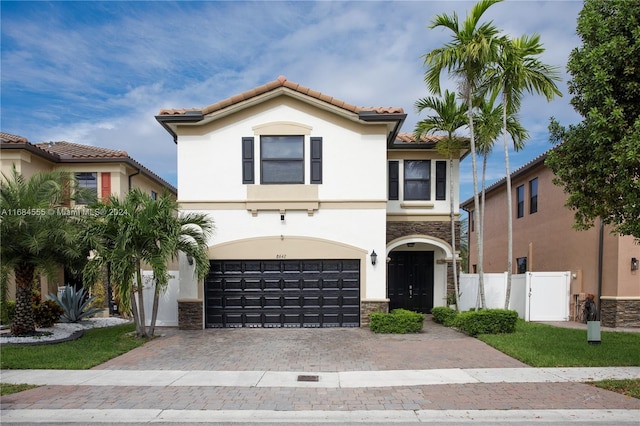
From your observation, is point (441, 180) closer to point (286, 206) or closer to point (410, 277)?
point (410, 277)

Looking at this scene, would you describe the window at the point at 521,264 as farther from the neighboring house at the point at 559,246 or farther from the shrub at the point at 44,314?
the shrub at the point at 44,314

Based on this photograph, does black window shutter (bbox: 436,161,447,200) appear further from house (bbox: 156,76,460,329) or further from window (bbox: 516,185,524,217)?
window (bbox: 516,185,524,217)

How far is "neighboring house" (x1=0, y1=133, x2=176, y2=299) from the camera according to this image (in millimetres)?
16125

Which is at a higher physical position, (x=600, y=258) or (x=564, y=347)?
(x=600, y=258)

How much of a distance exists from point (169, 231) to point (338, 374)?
6.51 meters

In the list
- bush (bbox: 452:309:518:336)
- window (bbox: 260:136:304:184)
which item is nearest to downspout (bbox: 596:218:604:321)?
bush (bbox: 452:309:518:336)

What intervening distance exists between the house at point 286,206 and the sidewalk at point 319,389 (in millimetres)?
3300

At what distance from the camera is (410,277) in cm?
1792

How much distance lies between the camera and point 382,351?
10766 mm

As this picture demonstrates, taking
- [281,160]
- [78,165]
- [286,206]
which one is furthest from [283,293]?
[78,165]

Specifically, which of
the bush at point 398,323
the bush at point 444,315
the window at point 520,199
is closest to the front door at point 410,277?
the bush at point 444,315

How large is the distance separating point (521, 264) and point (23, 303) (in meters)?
20.8

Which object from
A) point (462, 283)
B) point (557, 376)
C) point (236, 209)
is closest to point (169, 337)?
point (236, 209)

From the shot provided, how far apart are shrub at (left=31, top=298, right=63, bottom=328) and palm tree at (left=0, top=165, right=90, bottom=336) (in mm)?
1750
